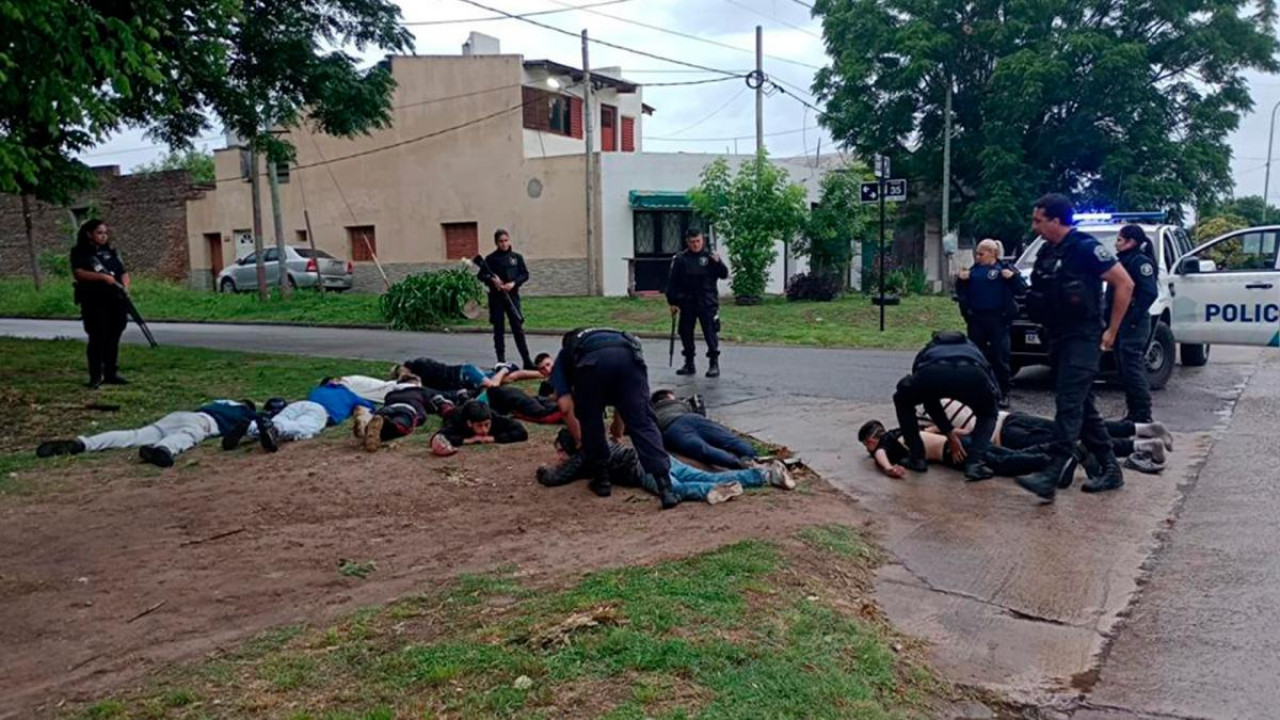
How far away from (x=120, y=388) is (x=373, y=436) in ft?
15.5

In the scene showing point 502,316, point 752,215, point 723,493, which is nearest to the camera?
point 723,493

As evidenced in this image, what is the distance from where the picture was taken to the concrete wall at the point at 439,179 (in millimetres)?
29484

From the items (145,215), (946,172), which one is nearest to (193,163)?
(145,215)

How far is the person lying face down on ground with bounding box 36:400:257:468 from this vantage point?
7.73 m

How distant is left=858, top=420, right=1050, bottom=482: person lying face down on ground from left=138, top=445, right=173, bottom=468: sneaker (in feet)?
17.7

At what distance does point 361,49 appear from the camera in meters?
16.5

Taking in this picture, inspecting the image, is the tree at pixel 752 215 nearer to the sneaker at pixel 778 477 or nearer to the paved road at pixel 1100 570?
the paved road at pixel 1100 570

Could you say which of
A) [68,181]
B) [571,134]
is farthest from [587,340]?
[571,134]

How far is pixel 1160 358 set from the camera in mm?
11336

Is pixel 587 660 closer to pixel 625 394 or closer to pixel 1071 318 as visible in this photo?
pixel 625 394

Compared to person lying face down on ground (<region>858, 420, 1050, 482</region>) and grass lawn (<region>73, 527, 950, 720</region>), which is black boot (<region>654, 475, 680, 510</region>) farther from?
person lying face down on ground (<region>858, 420, 1050, 482</region>)

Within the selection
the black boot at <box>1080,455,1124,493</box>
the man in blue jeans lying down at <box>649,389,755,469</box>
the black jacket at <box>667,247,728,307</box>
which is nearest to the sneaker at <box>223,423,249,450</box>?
the man in blue jeans lying down at <box>649,389,755,469</box>

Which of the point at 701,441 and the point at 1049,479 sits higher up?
the point at 701,441

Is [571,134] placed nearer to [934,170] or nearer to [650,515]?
[934,170]
